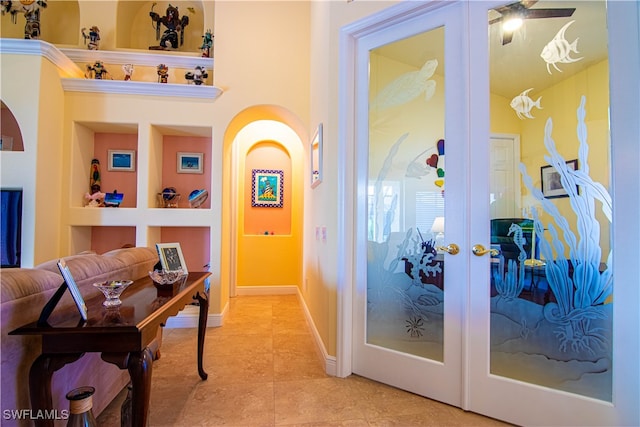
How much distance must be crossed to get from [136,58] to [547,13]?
13.1 feet

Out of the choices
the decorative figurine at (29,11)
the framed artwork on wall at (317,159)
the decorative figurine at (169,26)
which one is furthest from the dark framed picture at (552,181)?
the decorative figurine at (29,11)

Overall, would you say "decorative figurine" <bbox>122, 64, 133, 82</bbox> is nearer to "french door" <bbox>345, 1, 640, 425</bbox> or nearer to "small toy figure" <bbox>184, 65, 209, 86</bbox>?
"small toy figure" <bbox>184, 65, 209, 86</bbox>

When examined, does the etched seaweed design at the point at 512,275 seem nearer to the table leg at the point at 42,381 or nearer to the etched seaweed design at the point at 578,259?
the etched seaweed design at the point at 578,259

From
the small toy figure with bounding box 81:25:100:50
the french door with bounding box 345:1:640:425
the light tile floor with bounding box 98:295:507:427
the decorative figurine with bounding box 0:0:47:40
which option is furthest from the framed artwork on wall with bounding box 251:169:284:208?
the french door with bounding box 345:1:640:425

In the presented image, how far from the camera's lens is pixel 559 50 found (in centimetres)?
171

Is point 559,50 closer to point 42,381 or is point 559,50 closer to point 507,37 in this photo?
point 507,37

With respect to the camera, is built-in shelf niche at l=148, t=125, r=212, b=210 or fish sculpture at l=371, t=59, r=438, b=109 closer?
fish sculpture at l=371, t=59, r=438, b=109

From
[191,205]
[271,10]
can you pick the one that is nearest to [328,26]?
[271,10]

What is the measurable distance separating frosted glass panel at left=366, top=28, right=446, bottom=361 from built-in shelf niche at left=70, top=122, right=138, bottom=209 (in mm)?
2818

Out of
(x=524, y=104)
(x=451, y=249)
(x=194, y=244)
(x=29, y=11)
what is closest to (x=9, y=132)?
(x=29, y=11)

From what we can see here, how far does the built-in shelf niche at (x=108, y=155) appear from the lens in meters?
3.49

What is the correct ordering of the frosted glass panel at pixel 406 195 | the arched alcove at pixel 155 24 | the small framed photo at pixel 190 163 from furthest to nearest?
1. the arched alcove at pixel 155 24
2. the small framed photo at pixel 190 163
3. the frosted glass panel at pixel 406 195

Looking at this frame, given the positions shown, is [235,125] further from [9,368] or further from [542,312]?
[542,312]

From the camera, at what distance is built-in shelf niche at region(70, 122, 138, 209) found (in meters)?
3.49
